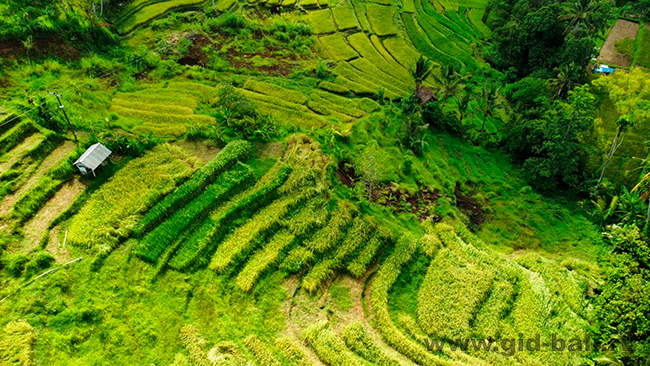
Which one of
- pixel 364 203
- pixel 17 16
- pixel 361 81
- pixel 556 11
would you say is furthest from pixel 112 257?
pixel 556 11

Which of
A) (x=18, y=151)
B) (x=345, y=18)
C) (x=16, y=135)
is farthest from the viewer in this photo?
(x=345, y=18)

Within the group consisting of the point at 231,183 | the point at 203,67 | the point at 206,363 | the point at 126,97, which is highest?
the point at 203,67

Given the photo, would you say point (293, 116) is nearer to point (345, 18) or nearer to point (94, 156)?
point (94, 156)

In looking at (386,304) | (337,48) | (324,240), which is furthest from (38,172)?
(337,48)

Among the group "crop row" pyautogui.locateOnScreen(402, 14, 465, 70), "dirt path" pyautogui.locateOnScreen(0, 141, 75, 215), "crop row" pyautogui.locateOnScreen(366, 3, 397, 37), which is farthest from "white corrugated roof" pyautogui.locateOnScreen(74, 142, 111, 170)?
"crop row" pyautogui.locateOnScreen(402, 14, 465, 70)

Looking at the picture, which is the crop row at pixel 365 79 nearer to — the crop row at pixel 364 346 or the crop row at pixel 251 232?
the crop row at pixel 251 232

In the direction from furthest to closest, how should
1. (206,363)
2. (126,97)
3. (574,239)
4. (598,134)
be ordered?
(598,134)
(126,97)
(574,239)
(206,363)

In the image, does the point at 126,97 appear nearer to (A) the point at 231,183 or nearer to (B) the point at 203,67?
(B) the point at 203,67
